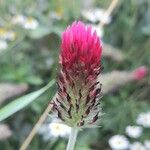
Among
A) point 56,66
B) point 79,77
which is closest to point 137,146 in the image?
point 56,66

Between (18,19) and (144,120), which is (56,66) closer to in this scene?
(18,19)

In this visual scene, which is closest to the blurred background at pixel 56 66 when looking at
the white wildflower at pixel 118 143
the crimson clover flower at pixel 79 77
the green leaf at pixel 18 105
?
the white wildflower at pixel 118 143

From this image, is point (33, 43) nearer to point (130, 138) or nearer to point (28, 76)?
point (28, 76)

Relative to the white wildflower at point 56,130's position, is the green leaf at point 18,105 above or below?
below

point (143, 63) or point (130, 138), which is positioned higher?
point (143, 63)

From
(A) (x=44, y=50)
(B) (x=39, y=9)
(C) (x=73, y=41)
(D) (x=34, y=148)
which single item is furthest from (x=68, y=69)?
(B) (x=39, y=9)

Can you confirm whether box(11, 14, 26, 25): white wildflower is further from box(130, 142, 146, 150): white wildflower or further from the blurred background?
box(130, 142, 146, 150): white wildflower

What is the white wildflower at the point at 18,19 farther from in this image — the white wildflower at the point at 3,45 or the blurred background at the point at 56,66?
the white wildflower at the point at 3,45
